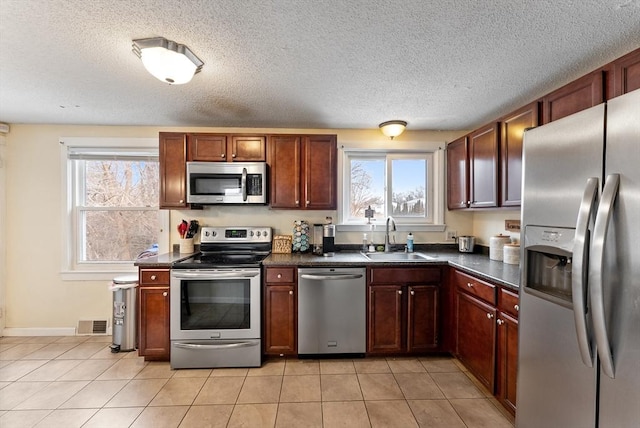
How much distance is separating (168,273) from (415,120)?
2824 mm

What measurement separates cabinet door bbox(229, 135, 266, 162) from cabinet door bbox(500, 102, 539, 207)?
7.15 feet

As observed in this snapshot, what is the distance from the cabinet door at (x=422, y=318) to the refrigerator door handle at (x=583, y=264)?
5.09 feet

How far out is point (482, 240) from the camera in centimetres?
325

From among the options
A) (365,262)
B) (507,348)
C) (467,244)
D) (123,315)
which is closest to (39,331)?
(123,315)

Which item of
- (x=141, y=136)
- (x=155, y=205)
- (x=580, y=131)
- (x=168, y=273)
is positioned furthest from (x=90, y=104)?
(x=580, y=131)

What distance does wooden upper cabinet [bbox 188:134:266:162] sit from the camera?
9.74ft

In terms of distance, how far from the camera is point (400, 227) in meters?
3.38

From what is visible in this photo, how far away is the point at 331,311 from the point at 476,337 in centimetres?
118

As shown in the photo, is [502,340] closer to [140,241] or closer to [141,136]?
[140,241]

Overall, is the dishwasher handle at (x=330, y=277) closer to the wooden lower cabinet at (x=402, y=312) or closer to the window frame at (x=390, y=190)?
the wooden lower cabinet at (x=402, y=312)

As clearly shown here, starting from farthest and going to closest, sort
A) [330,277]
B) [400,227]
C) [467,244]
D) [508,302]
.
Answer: [400,227]
[467,244]
[330,277]
[508,302]

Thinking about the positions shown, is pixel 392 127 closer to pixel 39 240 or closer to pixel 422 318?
pixel 422 318

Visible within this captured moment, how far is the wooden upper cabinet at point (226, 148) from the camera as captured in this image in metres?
2.97

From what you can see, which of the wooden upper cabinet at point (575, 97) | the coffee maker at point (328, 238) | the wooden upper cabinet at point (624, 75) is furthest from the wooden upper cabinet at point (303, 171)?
the wooden upper cabinet at point (624, 75)
